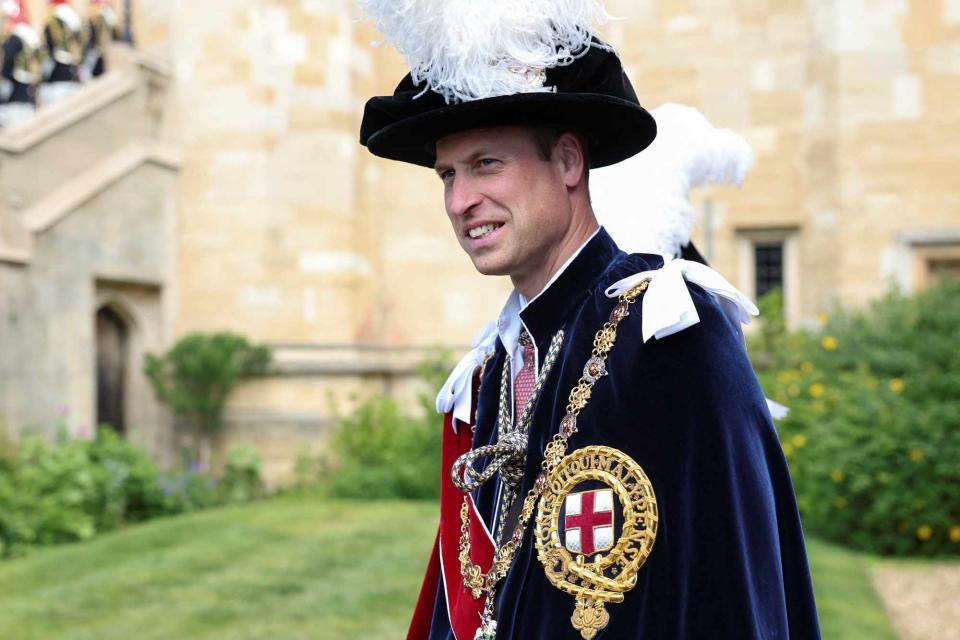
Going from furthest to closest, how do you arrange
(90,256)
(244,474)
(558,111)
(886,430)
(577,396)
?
(244,474) → (90,256) → (886,430) → (558,111) → (577,396)

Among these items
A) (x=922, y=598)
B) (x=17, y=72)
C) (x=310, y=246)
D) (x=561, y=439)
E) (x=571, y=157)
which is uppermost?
(x=17, y=72)

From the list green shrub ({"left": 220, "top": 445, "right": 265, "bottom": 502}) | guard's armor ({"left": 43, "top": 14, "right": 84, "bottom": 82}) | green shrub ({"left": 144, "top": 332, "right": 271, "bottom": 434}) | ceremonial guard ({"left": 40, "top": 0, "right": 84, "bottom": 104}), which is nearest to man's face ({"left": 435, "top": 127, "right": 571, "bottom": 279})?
green shrub ({"left": 144, "top": 332, "right": 271, "bottom": 434})

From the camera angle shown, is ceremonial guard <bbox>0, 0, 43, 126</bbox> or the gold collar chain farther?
ceremonial guard <bbox>0, 0, 43, 126</bbox>

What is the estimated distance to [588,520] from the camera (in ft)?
6.26

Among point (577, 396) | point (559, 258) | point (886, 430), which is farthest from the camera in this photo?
point (886, 430)

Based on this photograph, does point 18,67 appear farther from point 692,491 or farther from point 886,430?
point 692,491

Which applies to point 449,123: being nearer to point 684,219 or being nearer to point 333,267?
point 684,219

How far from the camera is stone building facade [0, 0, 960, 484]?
1201 centimetres

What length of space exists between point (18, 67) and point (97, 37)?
4.42ft

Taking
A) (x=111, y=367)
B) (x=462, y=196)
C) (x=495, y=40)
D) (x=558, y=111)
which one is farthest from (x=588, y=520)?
(x=111, y=367)

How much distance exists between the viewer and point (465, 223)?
2.16m

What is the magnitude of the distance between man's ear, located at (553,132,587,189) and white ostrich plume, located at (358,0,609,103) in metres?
0.14

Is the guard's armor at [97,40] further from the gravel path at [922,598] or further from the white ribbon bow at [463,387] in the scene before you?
the white ribbon bow at [463,387]

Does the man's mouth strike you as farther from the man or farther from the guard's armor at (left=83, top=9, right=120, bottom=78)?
the guard's armor at (left=83, top=9, right=120, bottom=78)
